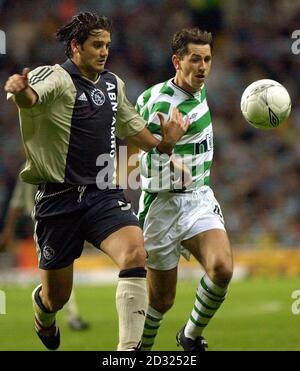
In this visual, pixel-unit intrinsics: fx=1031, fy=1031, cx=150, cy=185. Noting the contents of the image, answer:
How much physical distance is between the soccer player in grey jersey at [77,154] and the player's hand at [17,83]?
0.38 m

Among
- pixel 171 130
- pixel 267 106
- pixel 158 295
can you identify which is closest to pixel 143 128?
pixel 171 130

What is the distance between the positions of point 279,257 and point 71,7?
6912mm

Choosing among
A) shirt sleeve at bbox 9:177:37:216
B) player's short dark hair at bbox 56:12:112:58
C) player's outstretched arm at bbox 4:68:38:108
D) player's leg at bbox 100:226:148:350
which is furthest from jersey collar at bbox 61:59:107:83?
shirt sleeve at bbox 9:177:37:216

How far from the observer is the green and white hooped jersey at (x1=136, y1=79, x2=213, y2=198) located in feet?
25.4

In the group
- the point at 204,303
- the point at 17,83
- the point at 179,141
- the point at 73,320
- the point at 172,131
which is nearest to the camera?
the point at 17,83

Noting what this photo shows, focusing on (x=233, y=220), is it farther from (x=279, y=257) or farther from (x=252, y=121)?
(x=252, y=121)

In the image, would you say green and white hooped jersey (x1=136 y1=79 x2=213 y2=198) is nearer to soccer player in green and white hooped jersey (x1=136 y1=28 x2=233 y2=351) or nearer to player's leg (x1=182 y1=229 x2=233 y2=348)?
soccer player in green and white hooped jersey (x1=136 y1=28 x2=233 y2=351)

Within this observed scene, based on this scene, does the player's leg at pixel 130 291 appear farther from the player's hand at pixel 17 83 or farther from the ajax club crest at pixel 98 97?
the player's hand at pixel 17 83

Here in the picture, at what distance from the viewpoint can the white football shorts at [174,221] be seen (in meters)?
7.66

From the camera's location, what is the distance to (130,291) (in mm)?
6449

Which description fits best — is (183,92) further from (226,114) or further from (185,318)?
(226,114)

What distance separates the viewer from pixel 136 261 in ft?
21.3

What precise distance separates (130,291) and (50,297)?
978 millimetres

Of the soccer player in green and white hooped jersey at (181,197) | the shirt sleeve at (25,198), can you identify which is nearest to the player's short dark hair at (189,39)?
the soccer player in green and white hooped jersey at (181,197)
